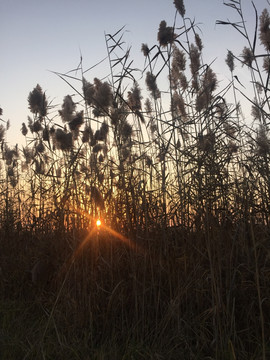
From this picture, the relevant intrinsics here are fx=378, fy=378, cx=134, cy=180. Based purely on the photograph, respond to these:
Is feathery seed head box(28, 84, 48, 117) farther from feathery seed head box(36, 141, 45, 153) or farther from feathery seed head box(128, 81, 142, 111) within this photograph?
feathery seed head box(128, 81, 142, 111)

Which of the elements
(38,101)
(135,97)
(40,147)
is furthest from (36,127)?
(135,97)

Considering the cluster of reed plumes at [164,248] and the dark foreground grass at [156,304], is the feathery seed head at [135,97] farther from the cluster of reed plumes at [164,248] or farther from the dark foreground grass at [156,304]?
the dark foreground grass at [156,304]

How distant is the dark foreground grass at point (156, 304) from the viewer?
1828mm

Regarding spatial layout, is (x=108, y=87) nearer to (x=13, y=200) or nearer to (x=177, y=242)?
(x=177, y=242)

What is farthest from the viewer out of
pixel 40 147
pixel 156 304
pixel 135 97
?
pixel 40 147

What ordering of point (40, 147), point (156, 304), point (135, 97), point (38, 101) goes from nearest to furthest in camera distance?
point (156, 304) → point (135, 97) → point (38, 101) → point (40, 147)

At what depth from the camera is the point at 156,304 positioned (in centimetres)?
210

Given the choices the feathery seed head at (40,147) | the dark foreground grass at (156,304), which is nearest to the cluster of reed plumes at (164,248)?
the dark foreground grass at (156,304)

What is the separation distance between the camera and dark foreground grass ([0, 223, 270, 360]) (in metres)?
Answer: 1.83

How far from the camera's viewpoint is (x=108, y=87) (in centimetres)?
256

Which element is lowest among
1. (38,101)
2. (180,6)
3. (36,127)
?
(36,127)

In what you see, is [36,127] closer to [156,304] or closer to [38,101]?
[38,101]

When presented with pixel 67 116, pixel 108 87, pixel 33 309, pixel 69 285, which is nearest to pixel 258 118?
pixel 108 87

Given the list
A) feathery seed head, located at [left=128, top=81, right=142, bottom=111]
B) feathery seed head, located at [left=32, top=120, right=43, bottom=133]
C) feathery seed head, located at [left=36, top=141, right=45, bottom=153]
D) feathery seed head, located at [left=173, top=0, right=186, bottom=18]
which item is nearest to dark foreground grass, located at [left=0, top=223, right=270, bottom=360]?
feathery seed head, located at [left=128, top=81, right=142, bottom=111]
